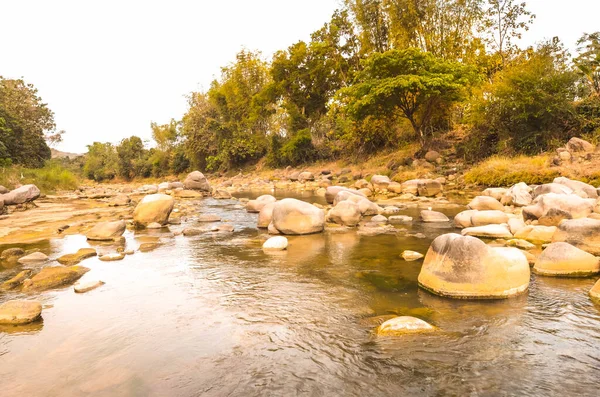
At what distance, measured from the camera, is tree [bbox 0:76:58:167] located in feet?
85.5

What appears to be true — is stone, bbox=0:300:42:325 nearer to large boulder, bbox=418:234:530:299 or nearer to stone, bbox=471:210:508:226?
large boulder, bbox=418:234:530:299

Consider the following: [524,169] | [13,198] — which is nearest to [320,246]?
[524,169]

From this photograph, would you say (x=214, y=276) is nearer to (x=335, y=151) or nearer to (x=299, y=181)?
(x=299, y=181)

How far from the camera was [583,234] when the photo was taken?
629 centimetres

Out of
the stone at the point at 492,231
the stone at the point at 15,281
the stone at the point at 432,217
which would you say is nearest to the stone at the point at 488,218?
the stone at the point at 492,231

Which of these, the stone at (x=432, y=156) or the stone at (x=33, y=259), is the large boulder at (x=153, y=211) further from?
the stone at (x=432, y=156)

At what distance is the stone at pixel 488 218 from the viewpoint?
A: 8.80 metres

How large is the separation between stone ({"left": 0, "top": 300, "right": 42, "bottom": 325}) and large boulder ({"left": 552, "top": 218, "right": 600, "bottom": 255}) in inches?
320

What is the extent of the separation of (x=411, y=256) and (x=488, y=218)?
3323mm

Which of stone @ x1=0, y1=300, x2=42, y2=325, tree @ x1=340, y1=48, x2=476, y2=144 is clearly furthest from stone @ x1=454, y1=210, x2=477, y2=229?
tree @ x1=340, y1=48, x2=476, y2=144

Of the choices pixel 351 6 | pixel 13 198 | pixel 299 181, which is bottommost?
pixel 299 181

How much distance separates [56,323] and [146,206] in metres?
7.29

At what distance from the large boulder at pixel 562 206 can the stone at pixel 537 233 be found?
0.92m

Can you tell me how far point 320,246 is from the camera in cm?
795
